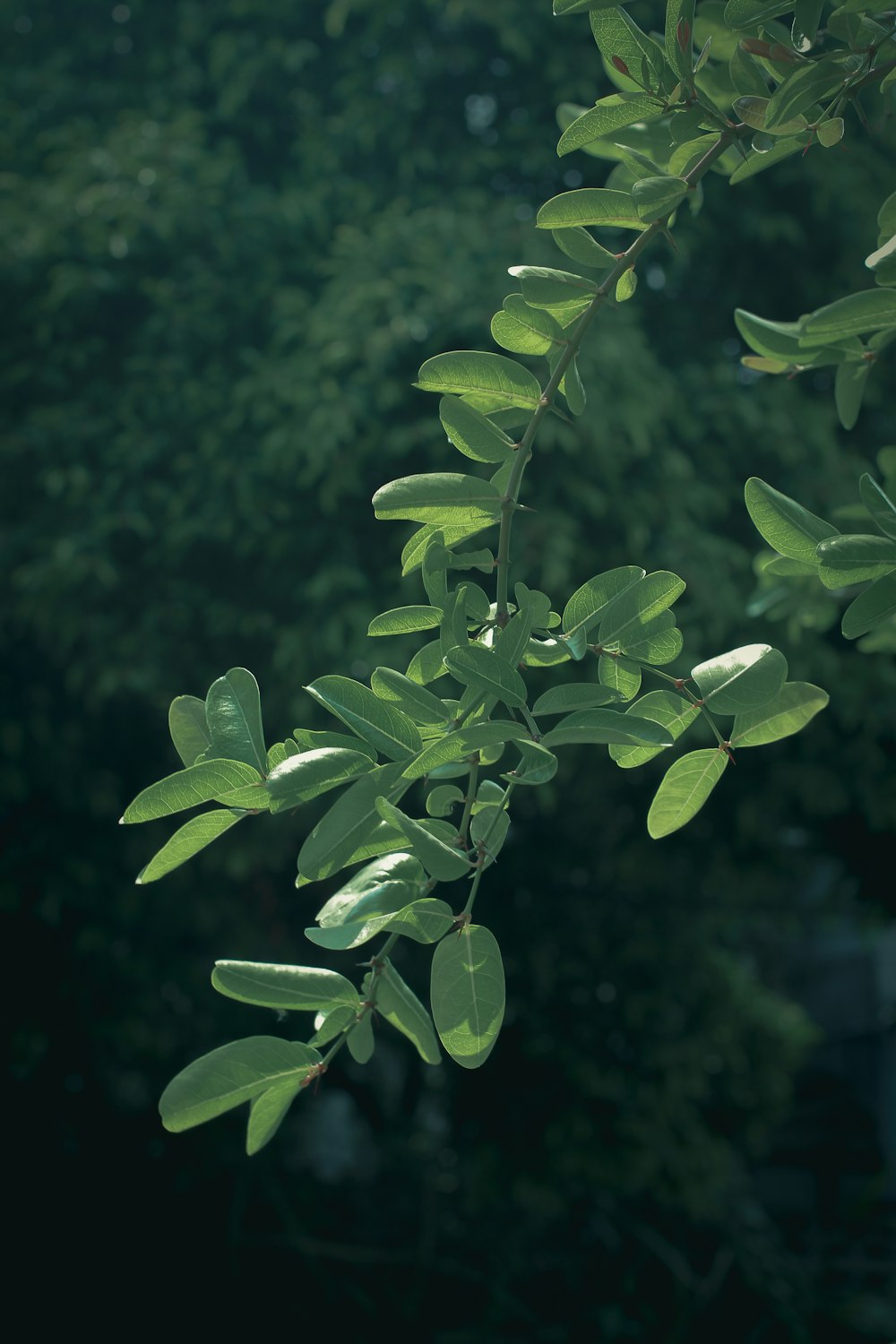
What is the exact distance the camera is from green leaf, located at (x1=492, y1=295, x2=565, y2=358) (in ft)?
1.96

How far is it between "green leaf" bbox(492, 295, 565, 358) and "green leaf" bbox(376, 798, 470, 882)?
0.21 m

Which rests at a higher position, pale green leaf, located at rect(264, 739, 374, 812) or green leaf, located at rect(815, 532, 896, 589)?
pale green leaf, located at rect(264, 739, 374, 812)

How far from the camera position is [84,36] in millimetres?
3027

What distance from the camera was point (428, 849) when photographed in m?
0.48

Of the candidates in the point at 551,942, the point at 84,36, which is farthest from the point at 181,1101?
the point at 84,36

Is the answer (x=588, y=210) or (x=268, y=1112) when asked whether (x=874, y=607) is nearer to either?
(x=588, y=210)

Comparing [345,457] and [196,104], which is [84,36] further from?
[345,457]

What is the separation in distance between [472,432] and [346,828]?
20 cm

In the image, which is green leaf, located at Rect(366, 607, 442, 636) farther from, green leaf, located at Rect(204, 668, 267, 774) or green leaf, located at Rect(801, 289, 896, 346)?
green leaf, located at Rect(801, 289, 896, 346)

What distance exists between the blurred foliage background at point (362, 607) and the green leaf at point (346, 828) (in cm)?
169

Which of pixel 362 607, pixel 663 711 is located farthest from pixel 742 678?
pixel 362 607

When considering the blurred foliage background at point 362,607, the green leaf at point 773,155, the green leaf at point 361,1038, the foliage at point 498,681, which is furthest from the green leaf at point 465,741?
the blurred foliage background at point 362,607

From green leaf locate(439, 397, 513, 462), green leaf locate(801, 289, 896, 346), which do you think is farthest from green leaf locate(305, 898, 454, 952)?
green leaf locate(801, 289, 896, 346)

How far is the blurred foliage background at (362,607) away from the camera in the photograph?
2.41 metres
